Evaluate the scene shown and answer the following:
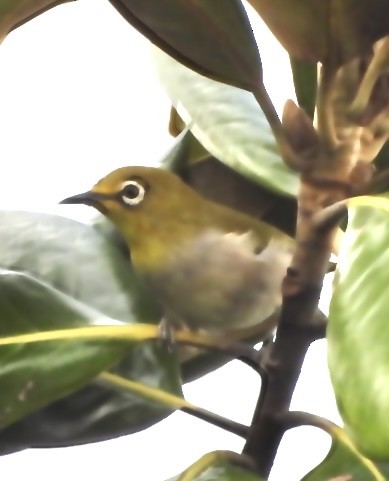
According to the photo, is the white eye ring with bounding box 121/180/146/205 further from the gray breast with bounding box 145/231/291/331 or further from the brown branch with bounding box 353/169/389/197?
the brown branch with bounding box 353/169/389/197

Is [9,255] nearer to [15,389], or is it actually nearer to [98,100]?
[15,389]

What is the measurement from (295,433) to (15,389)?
0.64 meters

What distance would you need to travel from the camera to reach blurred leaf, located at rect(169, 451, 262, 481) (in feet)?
1.42

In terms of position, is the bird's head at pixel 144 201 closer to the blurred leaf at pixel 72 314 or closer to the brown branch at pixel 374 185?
the blurred leaf at pixel 72 314

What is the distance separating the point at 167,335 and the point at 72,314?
0.18 ft

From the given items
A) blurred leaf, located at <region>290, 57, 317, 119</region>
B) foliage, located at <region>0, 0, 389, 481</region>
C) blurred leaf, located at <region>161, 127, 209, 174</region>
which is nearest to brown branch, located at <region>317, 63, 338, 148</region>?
foliage, located at <region>0, 0, 389, 481</region>

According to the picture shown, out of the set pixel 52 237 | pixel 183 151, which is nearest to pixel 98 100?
pixel 183 151

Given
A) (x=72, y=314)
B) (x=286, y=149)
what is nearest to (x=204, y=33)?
(x=286, y=149)

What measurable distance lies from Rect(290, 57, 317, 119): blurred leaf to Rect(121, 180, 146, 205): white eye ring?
0.13 metres

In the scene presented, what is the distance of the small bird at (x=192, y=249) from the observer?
1.75ft

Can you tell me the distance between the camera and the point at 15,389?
0.39 metres

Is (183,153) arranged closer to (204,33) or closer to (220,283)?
(220,283)

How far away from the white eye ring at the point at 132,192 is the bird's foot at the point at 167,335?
0.11 m

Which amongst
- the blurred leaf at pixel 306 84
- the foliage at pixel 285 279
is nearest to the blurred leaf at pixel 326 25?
the foliage at pixel 285 279
